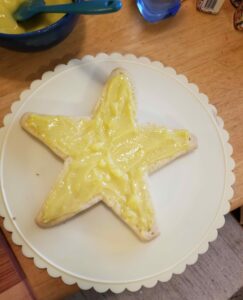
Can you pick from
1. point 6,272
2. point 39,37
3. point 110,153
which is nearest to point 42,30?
point 39,37

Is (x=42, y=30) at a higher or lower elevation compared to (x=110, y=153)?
higher

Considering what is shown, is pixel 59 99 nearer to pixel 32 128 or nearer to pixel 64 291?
pixel 32 128

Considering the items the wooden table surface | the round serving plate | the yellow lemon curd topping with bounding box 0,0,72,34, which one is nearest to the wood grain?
the round serving plate

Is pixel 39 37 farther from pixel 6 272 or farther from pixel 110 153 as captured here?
pixel 6 272

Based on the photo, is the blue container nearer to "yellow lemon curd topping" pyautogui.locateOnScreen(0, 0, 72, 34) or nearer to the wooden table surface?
the wooden table surface

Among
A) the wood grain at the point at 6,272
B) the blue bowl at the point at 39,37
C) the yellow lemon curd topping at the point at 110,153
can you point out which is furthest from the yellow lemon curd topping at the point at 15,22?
the wood grain at the point at 6,272

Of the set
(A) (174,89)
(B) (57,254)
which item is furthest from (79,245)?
(A) (174,89)
